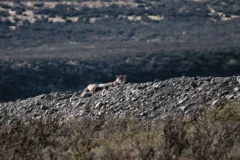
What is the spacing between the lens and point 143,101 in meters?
17.6

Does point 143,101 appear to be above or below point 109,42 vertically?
above

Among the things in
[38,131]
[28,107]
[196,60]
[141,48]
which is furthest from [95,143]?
[141,48]

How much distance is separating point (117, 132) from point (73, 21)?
5701 centimetres

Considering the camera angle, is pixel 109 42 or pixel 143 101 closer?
pixel 143 101

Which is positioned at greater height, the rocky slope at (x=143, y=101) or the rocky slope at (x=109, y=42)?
the rocky slope at (x=143, y=101)

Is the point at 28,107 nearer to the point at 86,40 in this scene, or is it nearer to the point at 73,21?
the point at 86,40

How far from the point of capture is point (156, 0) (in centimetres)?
7838

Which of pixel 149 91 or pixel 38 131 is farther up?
pixel 38 131

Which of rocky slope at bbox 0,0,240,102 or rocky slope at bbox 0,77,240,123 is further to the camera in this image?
rocky slope at bbox 0,0,240,102

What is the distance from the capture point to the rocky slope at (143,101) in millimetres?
16781

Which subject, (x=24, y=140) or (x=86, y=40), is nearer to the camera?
(x=24, y=140)

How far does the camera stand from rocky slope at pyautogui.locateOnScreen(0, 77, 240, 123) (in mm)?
16781

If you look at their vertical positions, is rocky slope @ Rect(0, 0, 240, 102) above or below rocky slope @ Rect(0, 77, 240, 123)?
below

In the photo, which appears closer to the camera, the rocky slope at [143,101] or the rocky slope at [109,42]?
the rocky slope at [143,101]
